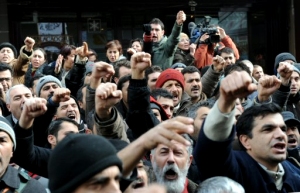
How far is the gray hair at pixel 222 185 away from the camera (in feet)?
12.7

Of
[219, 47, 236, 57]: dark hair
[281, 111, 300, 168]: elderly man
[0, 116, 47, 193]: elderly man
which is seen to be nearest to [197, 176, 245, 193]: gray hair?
[0, 116, 47, 193]: elderly man

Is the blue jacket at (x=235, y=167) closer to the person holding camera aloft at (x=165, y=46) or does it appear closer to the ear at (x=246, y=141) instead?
the ear at (x=246, y=141)

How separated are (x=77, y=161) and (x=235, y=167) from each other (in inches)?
61.6

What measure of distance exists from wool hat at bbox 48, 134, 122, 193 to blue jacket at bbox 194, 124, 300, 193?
99 cm

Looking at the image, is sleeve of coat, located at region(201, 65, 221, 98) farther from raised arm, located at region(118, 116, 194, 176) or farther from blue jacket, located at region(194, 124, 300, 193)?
raised arm, located at region(118, 116, 194, 176)

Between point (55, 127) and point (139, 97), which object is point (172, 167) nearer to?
point (139, 97)

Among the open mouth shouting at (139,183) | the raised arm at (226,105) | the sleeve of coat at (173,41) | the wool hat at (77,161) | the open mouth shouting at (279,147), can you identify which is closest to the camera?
the wool hat at (77,161)

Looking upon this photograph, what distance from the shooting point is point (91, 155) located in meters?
2.76

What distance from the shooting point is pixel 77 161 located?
2.75 metres

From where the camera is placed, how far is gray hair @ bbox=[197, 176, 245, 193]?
Result: 3871 mm

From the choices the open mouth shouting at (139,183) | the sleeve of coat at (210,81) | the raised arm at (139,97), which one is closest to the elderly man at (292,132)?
the raised arm at (139,97)

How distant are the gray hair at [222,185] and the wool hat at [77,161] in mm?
1163

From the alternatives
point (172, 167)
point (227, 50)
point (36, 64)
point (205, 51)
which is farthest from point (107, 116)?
point (36, 64)

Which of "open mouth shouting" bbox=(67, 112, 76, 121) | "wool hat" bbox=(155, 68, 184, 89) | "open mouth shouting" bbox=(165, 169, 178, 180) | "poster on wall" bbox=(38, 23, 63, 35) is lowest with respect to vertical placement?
"open mouth shouting" bbox=(165, 169, 178, 180)
